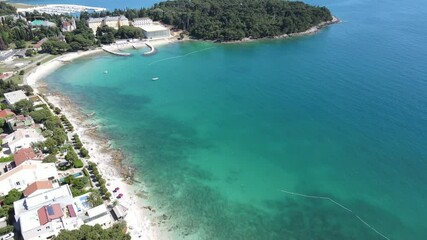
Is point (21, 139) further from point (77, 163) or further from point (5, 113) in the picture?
point (5, 113)

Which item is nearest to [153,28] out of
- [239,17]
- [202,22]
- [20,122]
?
[202,22]

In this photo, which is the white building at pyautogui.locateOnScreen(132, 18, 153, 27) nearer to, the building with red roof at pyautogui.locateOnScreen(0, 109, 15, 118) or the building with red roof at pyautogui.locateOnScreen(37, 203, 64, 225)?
the building with red roof at pyautogui.locateOnScreen(0, 109, 15, 118)

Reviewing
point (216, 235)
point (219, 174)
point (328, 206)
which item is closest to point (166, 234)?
point (216, 235)

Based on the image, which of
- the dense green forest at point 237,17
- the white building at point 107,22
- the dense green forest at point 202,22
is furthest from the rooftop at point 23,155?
the dense green forest at point 237,17

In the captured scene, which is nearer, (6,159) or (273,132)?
(6,159)

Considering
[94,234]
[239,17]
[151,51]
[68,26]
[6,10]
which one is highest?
[239,17]

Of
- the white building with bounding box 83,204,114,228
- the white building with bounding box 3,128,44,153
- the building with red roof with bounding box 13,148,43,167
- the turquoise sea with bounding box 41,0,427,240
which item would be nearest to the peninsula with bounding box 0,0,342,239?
the white building with bounding box 83,204,114,228
